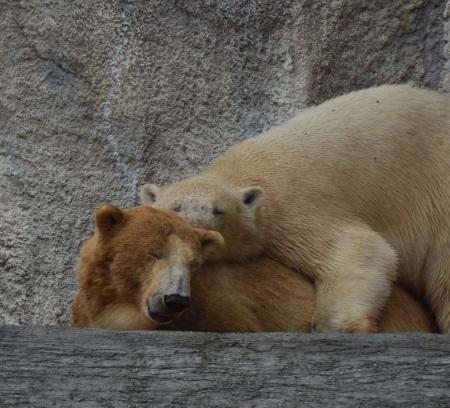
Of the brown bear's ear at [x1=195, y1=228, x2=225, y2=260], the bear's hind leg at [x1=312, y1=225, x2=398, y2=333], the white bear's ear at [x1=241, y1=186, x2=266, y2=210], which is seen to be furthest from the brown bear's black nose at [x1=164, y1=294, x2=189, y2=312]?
the white bear's ear at [x1=241, y1=186, x2=266, y2=210]

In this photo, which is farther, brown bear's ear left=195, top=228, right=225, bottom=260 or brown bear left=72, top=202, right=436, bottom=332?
brown bear's ear left=195, top=228, right=225, bottom=260

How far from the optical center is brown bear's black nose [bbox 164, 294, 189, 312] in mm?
3066

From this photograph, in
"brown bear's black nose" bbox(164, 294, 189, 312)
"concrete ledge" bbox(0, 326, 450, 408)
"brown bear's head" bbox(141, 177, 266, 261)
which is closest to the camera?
"concrete ledge" bbox(0, 326, 450, 408)

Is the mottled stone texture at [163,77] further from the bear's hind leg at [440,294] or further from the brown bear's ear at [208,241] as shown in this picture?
the brown bear's ear at [208,241]

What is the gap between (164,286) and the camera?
3129mm

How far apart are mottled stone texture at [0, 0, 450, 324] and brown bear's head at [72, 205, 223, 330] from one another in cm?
143

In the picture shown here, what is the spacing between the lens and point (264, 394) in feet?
9.79

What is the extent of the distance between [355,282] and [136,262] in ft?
3.20

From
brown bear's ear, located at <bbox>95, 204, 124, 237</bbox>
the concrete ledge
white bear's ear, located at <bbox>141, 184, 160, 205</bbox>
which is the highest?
brown bear's ear, located at <bbox>95, 204, 124, 237</bbox>

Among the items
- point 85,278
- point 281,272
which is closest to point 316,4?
point 281,272

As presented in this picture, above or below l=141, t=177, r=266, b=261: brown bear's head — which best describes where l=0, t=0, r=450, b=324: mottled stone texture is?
above

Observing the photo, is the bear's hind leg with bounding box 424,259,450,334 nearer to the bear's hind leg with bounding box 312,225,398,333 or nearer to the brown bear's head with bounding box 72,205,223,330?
the bear's hind leg with bounding box 312,225,398,333

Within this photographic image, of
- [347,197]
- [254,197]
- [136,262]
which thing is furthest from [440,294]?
[136,262]

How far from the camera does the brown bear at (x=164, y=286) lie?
10.5 feet
